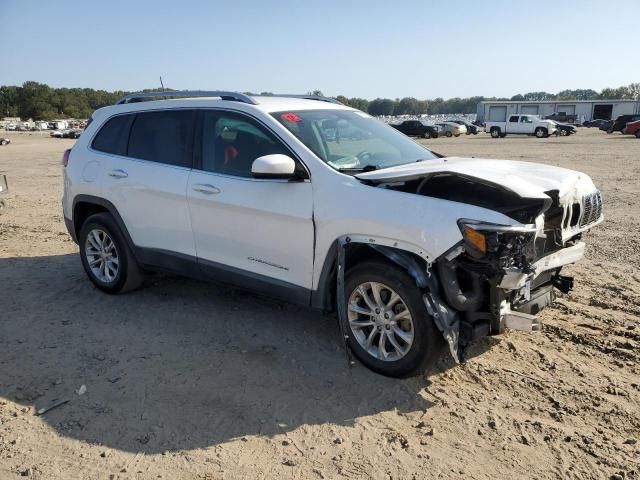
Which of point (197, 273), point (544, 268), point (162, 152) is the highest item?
point (162, 152)

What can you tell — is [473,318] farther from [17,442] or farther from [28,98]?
[28,98]

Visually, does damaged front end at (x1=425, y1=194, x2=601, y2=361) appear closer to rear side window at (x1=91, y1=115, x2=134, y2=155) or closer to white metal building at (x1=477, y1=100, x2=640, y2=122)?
rear side window at (x1=91, y1=115, x2=134, y2=155)

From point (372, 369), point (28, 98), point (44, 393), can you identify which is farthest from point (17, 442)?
point (28, 98)

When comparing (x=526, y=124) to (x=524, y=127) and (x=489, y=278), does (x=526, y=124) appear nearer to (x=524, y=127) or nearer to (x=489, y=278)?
(x=524, y=127)

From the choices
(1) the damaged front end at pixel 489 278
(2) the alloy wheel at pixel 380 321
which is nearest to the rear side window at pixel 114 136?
(2) the alloy wheel at pixel 380 321

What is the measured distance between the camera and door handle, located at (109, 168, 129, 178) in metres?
5.27

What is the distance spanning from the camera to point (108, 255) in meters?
5.62

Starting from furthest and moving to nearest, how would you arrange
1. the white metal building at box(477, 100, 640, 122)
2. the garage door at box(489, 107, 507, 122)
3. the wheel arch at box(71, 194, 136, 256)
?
the garage door at box(489, 107, 507, 122) < the white metal building at box(477, 100, 640, 122) < the wheel arch at box(71, 194, 136, 256)

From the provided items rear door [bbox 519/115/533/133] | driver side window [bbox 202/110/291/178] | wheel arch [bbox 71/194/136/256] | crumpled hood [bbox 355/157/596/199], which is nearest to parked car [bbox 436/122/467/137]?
rear door [bbox 519/115/533/133]

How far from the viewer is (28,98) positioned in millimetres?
145875

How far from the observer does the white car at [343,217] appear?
3.52m

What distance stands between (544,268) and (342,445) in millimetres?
1822

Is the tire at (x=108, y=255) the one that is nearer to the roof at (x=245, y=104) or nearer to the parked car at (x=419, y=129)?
the roof at (x=245, y=104)

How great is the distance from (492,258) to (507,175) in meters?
0.77
